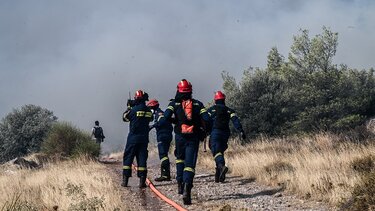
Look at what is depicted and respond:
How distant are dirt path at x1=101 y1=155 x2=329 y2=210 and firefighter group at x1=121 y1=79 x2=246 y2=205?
1.09 feet

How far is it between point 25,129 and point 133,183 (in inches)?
1143

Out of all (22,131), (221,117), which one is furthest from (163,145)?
(22,131)

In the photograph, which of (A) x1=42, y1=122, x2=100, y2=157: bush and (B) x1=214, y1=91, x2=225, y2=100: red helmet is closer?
(B) x1=214, y1=91, x2=225, y2=100: red helmet

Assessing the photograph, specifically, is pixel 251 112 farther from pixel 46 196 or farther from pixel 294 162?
pixel 46 196

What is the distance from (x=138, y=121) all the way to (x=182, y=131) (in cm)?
Result: 242

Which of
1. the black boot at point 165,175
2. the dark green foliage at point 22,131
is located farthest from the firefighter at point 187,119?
the dark green foliage at point 22,131

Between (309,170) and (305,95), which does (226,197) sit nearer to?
(309,170)

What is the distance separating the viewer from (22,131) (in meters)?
37.0

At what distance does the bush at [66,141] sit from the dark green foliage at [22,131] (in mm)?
14924

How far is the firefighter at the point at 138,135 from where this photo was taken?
9.84 metres

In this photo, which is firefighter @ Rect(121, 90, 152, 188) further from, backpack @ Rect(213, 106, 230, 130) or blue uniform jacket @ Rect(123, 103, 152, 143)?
backpack @ Rect(213, 106, 230, 130)

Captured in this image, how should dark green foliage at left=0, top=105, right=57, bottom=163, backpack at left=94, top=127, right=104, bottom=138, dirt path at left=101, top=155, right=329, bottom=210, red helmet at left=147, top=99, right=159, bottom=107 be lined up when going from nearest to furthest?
1. dirt path at left=101, top=155, right=329, bottom=210
2. red helmet at left=147, top=99, right=159, bottom=107
3. backpack at left=94, top=127, right=104, bottom=138
4. dark green foliage at left=0, top=105, right=57, bottom=163

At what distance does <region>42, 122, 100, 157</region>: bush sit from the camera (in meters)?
20.9

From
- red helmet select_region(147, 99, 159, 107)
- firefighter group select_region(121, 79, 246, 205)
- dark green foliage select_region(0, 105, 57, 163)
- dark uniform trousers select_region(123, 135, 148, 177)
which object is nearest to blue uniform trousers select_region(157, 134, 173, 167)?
firefighter group select_region(121, 79, 246, 205)
